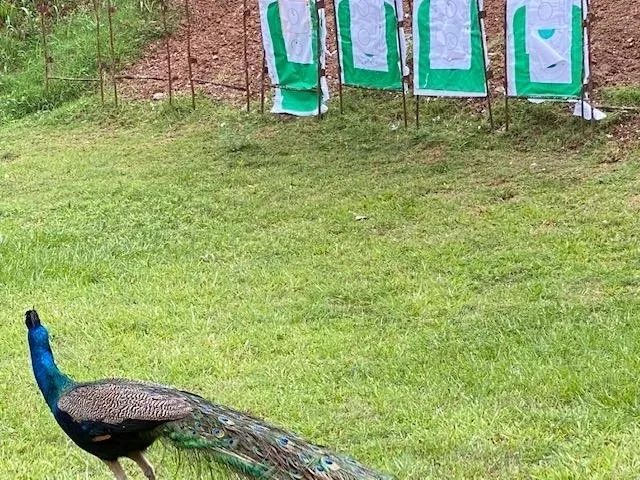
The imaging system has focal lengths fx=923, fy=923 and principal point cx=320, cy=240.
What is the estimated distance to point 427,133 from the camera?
8078mm

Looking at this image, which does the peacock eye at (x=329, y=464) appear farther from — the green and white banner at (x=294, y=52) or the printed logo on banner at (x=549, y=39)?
the green and white banner at (x=294, y=52)

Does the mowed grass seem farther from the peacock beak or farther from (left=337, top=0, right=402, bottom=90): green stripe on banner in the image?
the peacock beak

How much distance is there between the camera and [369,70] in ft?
27.6

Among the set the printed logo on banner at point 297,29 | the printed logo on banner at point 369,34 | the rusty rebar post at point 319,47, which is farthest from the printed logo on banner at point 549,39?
the printed logo on banner at point 297,29

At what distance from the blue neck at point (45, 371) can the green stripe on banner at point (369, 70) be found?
5744 mm

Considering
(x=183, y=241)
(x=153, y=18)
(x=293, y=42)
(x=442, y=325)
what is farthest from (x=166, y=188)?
(x=153, y=18)

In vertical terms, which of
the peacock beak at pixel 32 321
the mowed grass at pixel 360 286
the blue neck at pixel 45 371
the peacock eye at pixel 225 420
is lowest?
the mowed grass at pixel 360 286

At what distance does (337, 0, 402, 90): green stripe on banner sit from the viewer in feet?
26.7

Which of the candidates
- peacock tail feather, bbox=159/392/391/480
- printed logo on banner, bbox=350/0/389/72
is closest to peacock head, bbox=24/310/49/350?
peacock tail feather, bbox=159/392/391/480

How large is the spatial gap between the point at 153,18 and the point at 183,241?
681cm

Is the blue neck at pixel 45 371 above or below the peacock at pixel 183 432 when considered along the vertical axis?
above

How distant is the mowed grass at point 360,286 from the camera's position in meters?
3.48

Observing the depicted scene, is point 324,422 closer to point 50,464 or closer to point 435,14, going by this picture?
point 50,464

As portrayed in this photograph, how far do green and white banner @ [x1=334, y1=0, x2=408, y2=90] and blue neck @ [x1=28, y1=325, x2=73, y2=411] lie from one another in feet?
18.8
